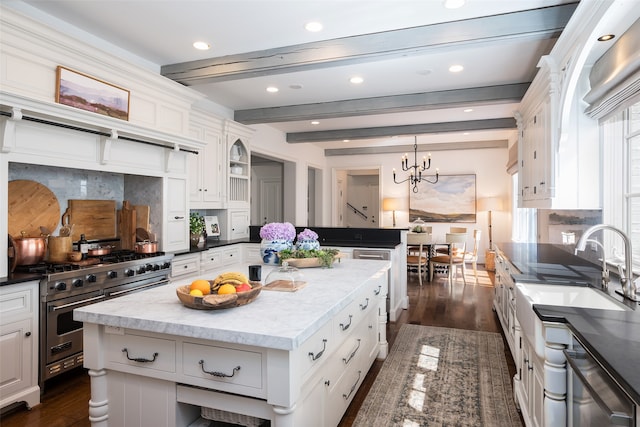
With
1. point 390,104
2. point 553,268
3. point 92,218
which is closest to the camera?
point 553,268

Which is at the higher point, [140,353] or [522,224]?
[522,224]

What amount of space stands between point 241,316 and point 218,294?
191 millimetres

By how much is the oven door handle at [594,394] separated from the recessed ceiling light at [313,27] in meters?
2.66

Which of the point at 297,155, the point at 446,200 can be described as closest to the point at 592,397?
the point at 297,155

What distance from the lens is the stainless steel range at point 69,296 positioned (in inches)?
101

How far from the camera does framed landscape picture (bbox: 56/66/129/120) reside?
2.80m

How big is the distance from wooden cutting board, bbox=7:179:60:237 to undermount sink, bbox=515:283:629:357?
137 inches

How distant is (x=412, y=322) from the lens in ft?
14.1

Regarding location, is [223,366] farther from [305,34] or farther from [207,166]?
[207,166]

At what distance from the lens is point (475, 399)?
253 centimetres

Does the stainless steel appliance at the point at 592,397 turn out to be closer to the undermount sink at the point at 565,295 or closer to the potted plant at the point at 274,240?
the undermount sink at the point at 565,295

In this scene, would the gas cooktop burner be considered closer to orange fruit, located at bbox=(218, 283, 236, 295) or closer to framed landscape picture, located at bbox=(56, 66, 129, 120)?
framed landscape picture, located at bbox=(56, 66, 129, 120)

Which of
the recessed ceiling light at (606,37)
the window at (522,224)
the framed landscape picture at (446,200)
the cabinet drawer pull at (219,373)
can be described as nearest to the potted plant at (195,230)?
the cabinet drawer pull at (219,373)

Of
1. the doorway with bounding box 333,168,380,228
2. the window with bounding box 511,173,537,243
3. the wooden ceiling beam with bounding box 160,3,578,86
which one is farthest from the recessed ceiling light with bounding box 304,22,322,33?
the doorway with bounding box 333,168,380,228
